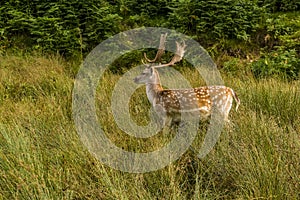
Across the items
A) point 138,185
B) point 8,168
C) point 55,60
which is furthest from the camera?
point 55,60

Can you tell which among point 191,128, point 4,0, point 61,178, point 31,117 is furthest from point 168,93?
point 4,0

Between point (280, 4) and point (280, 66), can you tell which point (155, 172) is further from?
point (280, 4)

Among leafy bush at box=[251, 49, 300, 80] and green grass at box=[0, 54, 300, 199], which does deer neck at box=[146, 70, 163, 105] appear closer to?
green grass at box=[0, 54, 300, 199]

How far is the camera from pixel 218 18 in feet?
29.4

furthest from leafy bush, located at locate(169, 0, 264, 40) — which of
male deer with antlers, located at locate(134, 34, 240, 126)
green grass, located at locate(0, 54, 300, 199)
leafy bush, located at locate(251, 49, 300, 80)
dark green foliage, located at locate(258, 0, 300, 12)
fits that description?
male deer with antlers, located at locate(134, 34, 240, 126)

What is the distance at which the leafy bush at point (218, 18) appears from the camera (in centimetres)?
890

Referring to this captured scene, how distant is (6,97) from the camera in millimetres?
5910

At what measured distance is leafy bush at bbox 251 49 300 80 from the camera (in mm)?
7008

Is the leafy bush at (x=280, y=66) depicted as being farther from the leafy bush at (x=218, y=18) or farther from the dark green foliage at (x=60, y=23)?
the dark green foliage at (x=60, y=23)

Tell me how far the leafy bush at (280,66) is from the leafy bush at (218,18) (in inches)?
50.7

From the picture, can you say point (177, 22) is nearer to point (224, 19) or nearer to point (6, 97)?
point (224, 19)

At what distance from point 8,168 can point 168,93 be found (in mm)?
2364

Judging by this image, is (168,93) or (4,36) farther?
(4,36)

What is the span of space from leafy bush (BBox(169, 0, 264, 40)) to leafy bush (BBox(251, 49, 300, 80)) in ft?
4.23
